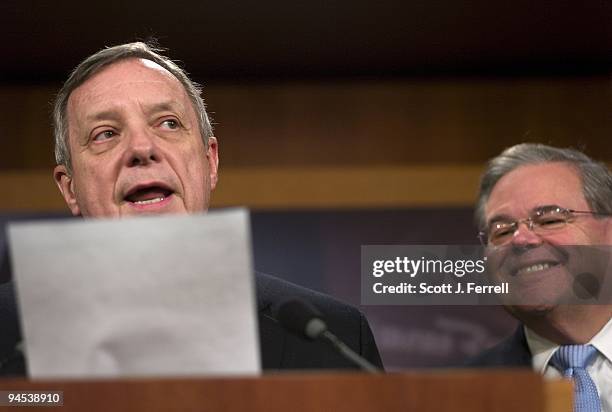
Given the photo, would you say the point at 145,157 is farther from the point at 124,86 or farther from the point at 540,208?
the point at 540,208

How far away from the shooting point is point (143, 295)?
3.13 ft

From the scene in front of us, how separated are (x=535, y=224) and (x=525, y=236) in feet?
0.16

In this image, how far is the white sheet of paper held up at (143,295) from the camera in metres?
0.94

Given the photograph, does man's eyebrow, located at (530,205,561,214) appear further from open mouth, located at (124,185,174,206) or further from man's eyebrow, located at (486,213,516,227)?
open mouth, located at (124,185,174,206)

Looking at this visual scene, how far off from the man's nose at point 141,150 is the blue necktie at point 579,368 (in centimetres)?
83

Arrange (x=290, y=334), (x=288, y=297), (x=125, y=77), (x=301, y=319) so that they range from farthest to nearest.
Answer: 1. (x=125, y=77)
2. (x=288, y=297)
3. (x=290, y=334)
4. (x=301, y=319)

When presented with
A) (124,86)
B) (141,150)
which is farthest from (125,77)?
(141,150)

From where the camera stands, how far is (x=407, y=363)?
121 inches

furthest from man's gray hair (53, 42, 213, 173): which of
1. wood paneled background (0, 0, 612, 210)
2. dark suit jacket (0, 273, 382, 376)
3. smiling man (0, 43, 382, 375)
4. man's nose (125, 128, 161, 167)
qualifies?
wood paneled background (0, 0, 612, 210)

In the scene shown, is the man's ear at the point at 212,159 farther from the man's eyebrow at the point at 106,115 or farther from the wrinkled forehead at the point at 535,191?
the wrinkled forehead at the point at 535,191

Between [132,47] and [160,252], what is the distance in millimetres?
964

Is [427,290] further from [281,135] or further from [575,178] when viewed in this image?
[281,135]

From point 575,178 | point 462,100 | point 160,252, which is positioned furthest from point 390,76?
point 160,252

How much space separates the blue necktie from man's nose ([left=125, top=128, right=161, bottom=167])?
32.7 inches
